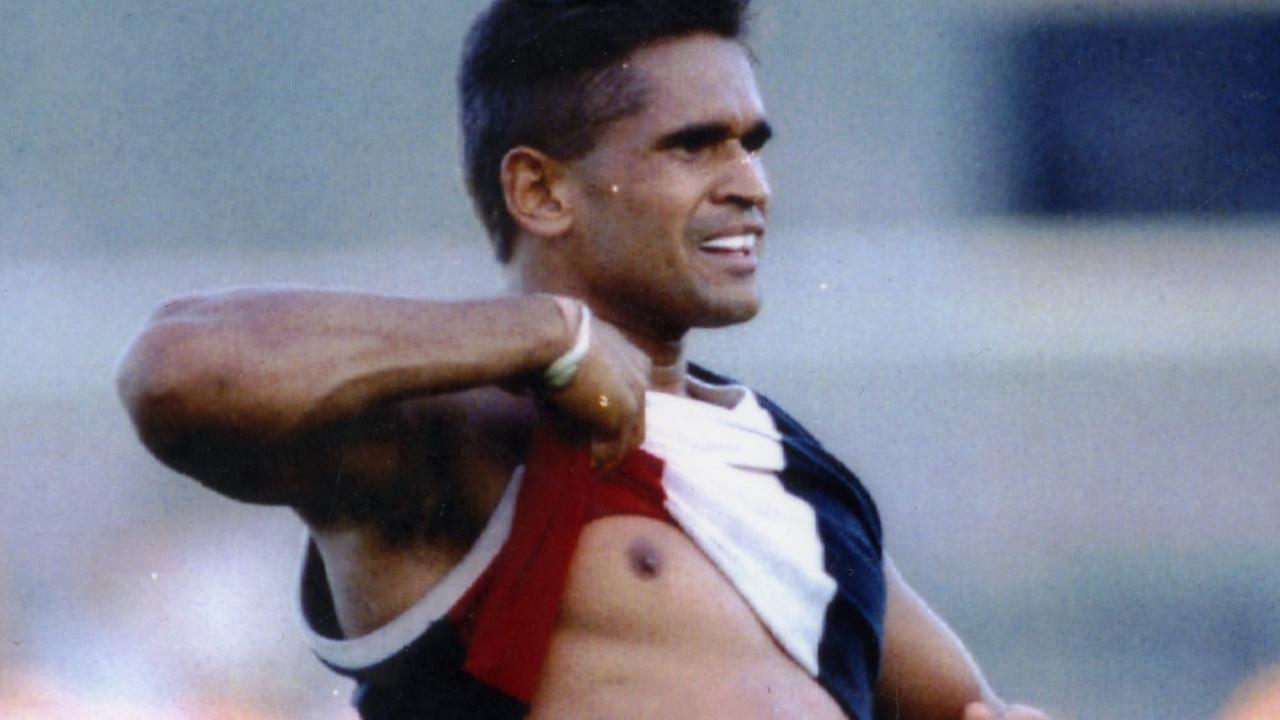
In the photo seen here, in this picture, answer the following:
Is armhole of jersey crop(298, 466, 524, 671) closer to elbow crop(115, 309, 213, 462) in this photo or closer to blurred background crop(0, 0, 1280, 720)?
elbow crop(115, 309, 213, 462)

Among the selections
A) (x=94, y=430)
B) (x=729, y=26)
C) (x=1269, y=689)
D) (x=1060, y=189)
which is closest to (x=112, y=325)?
(x=94, y=430)

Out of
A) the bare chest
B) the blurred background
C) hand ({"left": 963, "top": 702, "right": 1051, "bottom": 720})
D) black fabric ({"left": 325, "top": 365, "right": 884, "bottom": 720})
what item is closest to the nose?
black fabric ({"left": 325, "top": 365, "right": 884, "bottom": 720})

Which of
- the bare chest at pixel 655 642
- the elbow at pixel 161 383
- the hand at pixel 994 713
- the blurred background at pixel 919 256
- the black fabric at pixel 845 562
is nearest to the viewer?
the elbow at pixel 161 383

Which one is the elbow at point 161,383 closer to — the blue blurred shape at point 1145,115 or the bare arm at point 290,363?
the bare arm at point 290,363

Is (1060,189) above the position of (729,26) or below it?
below

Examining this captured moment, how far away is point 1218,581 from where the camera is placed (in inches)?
236

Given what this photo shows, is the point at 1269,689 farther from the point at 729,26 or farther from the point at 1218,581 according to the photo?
the point at 729,26

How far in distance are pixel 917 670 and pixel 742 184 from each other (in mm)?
562

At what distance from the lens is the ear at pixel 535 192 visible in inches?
97.7

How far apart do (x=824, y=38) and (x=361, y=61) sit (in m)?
1.24

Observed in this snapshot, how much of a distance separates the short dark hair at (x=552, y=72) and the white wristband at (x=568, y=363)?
38 centimetres

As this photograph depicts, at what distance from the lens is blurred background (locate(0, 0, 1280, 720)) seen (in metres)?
5.86

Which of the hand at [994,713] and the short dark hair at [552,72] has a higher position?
the short dark hair at [552,72]

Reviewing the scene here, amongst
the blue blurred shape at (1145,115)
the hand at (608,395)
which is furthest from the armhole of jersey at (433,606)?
the blue blurred shape at (1145,115)
